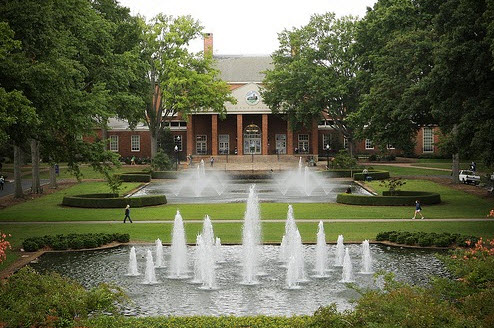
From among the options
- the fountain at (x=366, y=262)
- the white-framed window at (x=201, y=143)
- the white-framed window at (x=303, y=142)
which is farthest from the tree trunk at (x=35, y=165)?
Result: the white-framed window at (x=303, y=142)

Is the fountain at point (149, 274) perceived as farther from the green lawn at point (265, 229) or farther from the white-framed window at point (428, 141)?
the white-framed window at point (428, 141)

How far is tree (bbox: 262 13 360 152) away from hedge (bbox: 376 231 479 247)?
43497 mm

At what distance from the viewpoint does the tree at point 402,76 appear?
156 feet

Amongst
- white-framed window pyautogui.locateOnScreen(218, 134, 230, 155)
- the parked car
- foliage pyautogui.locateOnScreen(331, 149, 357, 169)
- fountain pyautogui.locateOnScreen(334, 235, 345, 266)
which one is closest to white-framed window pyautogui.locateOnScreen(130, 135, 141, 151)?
white-framed window pyautogui.locateOnScreen(218, 134, 230, 155)

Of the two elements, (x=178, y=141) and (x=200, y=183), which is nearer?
(x=200, y=183)

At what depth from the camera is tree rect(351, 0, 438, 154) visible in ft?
156

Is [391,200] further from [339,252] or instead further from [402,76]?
[339,252]

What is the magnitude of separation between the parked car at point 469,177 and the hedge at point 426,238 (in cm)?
2877

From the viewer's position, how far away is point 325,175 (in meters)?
70.1

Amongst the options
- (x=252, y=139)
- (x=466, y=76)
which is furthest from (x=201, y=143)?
(x=466, y=76)

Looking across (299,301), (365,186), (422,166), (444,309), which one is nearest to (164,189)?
(365,186)

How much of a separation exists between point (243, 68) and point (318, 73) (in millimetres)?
23453

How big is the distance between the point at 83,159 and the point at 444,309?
95.8 feet

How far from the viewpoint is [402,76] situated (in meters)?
50.8
